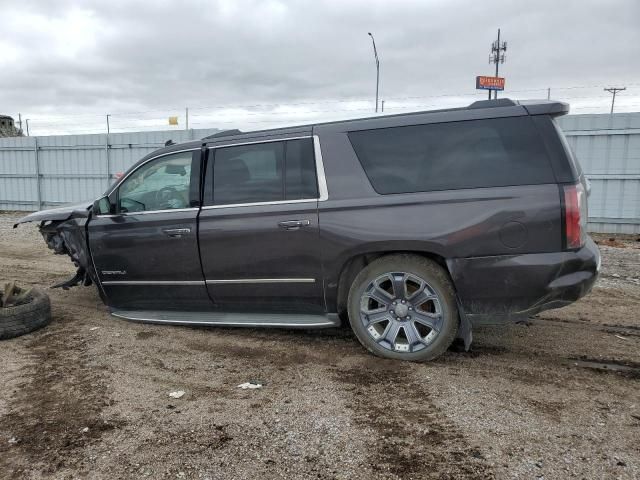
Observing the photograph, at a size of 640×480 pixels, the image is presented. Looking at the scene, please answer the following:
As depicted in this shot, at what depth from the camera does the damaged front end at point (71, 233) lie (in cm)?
495

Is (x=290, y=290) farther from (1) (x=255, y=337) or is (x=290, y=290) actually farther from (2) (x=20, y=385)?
(2) (x=20, y=385)

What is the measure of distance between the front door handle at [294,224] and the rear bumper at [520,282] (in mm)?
1163

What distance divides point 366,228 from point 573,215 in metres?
1.44

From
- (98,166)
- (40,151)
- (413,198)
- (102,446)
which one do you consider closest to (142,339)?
(102,446)

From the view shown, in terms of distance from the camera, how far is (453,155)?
11.9 feet

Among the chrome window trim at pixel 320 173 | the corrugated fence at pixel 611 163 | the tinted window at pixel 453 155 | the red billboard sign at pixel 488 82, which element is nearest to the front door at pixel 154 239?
the chrome window trim at pixel 320 173

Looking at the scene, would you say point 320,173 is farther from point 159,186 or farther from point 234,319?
point 159,186

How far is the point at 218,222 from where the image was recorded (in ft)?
14.0

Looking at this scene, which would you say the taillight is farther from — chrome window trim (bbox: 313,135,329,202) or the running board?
the running board

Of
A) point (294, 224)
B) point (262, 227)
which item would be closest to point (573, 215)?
point (294, 224)

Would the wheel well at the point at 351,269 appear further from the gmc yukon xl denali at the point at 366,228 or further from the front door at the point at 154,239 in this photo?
the front door at the point at 154,239

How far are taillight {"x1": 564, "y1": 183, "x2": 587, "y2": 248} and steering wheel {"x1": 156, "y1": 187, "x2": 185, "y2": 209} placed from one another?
3142mm

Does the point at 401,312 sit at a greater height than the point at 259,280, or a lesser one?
lesser

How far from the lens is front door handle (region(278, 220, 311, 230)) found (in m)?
3.95
